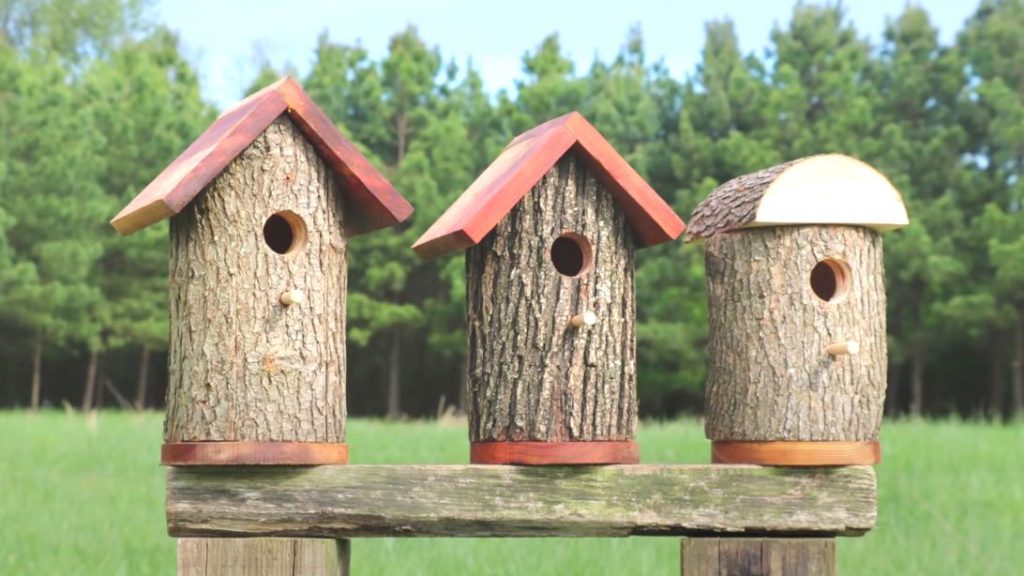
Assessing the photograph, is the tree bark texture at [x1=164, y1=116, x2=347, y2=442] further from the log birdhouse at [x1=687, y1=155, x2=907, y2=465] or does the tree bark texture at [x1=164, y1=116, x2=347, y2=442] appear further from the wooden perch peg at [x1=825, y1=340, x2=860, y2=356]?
the wooden perch peg at [x1=825, y1=340, x2=860, y2=356]

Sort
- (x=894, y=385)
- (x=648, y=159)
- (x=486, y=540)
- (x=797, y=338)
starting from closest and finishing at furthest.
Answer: (x=797, y=338), (x=486, y=540), (x=648, y=159), (x=894, y=385)

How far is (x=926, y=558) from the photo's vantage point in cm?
642

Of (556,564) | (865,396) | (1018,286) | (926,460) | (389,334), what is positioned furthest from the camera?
(389,334)

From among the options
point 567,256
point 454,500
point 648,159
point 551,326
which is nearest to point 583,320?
point 551,326

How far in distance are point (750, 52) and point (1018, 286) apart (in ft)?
24.5

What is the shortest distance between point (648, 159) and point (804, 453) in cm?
2015

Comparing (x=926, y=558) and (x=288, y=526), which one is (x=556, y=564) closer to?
(x=926, y=558)

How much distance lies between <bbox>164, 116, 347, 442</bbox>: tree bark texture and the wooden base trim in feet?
3.81

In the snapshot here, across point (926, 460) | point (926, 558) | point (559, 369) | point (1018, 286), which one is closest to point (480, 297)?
point (559, 369)

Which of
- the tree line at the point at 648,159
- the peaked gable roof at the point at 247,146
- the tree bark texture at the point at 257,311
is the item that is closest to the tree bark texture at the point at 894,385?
the tree line at the point at 648,159

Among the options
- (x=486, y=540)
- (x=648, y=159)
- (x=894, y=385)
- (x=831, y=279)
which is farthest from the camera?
(x=894, y=385)

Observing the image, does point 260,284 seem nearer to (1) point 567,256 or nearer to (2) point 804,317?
(1) point 567,256

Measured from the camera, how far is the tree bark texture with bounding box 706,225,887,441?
134 inches

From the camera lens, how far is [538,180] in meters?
Answer: 3.23
